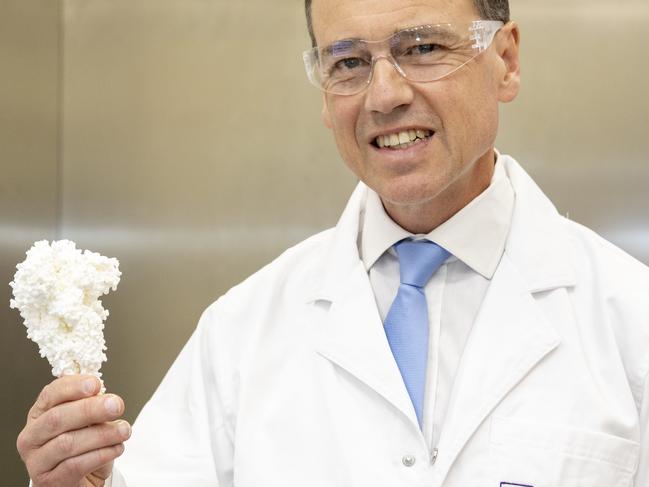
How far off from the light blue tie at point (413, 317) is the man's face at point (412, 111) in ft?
0.34

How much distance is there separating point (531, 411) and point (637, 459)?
0.19m

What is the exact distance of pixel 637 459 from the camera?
1.42m

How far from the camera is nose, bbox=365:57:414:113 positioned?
1.43m

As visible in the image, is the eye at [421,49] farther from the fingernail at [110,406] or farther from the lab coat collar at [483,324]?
the fingernail at [110,406]

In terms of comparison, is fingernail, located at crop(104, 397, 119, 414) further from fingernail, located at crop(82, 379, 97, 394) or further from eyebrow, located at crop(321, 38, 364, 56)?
eyebrow, located at crop(321, 38, 364, 56)

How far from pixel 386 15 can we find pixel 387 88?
0.40 ft

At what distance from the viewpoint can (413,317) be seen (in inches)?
59.9

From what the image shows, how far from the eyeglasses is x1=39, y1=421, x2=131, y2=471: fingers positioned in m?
0.68

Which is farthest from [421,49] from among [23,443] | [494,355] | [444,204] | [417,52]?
[23,443]

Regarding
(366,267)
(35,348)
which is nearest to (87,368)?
(366,267)

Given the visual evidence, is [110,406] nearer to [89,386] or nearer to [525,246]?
[89,386]

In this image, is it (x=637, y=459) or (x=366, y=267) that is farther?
(x=366, y=267)

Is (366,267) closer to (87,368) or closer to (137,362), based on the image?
(87,368)

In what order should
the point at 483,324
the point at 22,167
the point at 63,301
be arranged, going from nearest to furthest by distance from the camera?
the point at 63,301 → the point at 483,324 → the point at 22,167
